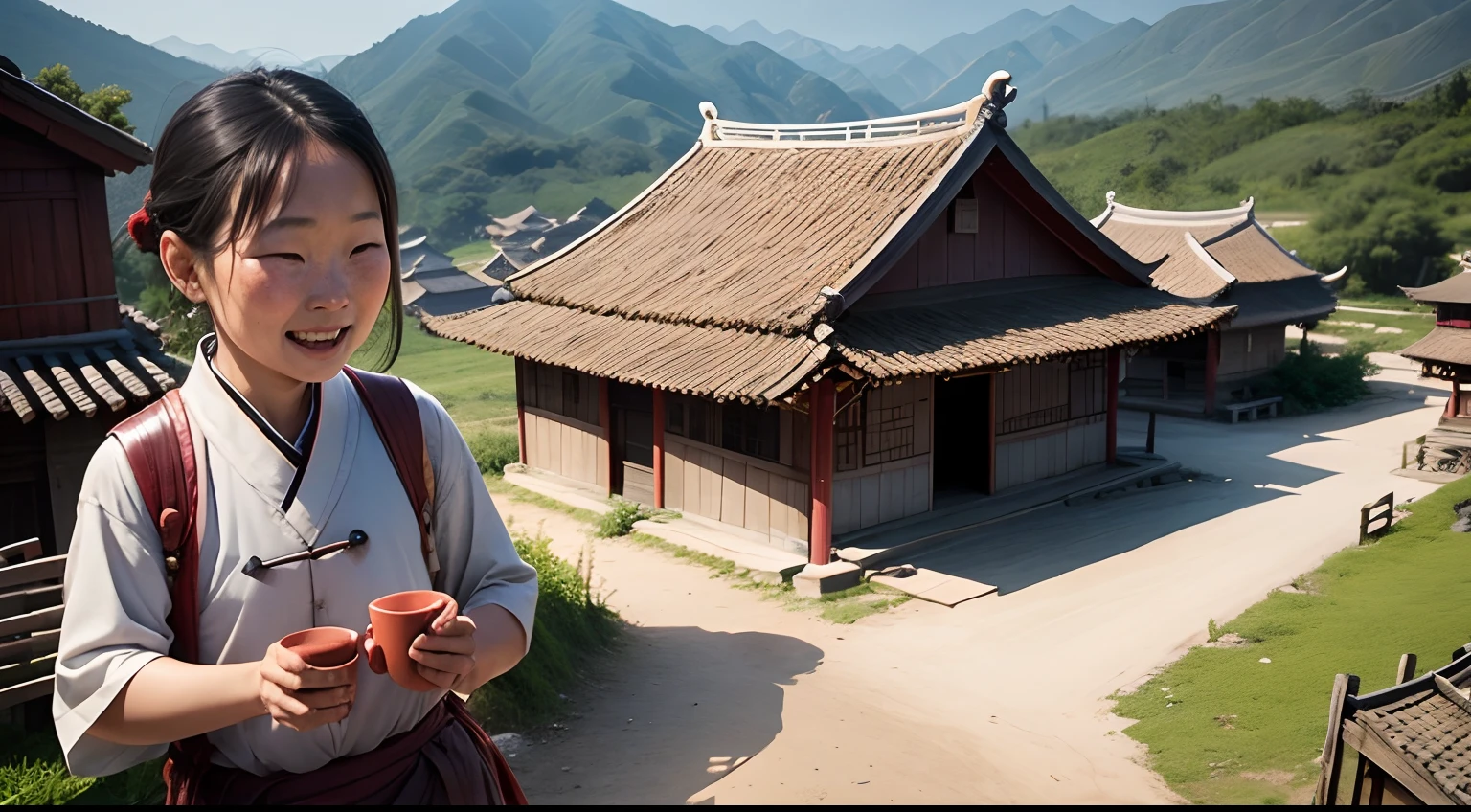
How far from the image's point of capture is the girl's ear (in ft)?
7.33

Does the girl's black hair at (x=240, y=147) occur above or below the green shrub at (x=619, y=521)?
above

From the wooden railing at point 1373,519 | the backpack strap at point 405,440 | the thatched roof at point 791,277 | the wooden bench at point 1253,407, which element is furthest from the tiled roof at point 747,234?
the wooden bench at point 1253,407

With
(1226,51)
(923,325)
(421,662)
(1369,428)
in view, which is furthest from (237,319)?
(1226,51)

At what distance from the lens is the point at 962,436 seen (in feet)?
49.8

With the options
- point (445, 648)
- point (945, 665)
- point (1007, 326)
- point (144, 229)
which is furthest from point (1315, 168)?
point (445, 648)

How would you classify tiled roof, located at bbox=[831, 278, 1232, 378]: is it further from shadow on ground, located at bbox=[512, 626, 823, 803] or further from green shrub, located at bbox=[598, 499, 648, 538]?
green shrub, located at bbox=[598, 499, 648, 538]

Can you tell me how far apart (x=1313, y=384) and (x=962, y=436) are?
39.8 feet

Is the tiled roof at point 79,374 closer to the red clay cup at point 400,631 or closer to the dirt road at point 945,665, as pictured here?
the dirt road at point 945,665

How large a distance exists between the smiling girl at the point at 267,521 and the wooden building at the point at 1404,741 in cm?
481

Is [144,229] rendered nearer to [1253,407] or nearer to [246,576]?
[246,576]

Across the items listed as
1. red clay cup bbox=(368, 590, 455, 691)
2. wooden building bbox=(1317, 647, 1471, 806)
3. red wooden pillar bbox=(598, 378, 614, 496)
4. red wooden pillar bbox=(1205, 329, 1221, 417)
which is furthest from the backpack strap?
red wooden pillar bbox=(1205, 329, 1221, 417)

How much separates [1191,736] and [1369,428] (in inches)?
608

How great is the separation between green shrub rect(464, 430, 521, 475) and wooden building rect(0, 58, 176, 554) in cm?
822

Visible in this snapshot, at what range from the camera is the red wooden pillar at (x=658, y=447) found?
14.0 metres
